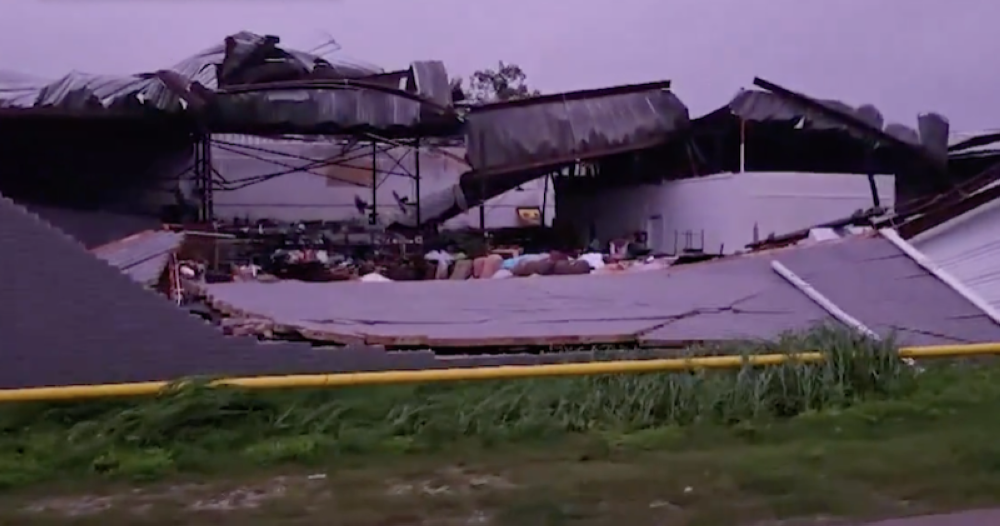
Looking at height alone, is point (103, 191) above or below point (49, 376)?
above

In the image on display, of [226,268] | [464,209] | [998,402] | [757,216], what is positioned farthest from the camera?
[464,209]

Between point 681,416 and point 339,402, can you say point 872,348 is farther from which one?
point 339,402

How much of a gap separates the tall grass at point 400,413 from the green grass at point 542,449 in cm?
1

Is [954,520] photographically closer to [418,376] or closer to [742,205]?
[418,376]

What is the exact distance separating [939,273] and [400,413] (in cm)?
735

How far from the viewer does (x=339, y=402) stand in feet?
24.6

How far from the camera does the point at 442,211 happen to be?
32.7m

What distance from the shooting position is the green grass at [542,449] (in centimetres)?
574

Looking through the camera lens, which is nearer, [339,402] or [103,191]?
[339,402]

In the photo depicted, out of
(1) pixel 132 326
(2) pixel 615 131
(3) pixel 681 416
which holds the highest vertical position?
(2) pixel 615 131

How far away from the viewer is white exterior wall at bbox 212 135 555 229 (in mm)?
34438

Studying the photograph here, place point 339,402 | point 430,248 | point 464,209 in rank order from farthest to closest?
point 464,209, point 430,248, point 339,402

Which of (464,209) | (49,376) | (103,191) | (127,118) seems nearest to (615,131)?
(464,209)

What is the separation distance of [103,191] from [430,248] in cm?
952
